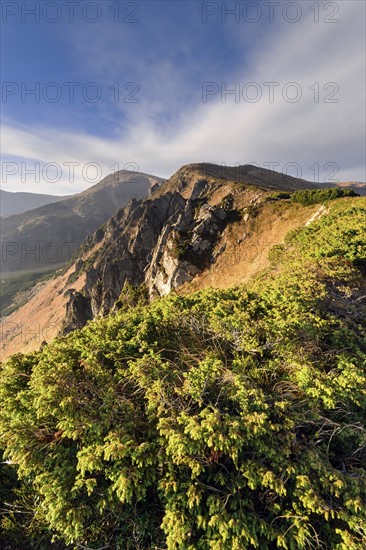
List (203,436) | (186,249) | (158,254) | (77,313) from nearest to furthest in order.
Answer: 1. (203,436)
2. (186,249)
3. (158,254)
4. (77,313)

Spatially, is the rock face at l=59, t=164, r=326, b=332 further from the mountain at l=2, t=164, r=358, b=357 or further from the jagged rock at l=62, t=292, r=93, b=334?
the mountain at l=2, t=164, r=358, b=357

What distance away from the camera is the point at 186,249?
4247cm

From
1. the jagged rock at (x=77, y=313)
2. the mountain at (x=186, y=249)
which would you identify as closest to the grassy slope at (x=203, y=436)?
the mountain at (x=186, y=249)

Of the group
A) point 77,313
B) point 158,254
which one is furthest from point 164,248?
point 77,313

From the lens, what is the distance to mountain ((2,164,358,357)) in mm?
37206

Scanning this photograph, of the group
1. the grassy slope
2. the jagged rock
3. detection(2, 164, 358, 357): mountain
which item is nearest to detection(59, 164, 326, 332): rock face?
the jagged rock

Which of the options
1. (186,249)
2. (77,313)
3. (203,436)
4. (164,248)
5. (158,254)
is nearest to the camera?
(203,436)

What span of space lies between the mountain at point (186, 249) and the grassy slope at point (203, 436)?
75.1 feet

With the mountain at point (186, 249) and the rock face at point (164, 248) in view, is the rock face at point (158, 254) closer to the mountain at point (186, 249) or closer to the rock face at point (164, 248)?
the rock face at point (164, 248)

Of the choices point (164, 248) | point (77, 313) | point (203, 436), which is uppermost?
point (164, 248)

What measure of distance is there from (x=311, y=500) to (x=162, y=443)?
3313 mm

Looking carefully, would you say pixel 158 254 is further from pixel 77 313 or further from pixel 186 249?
pixel 77 313

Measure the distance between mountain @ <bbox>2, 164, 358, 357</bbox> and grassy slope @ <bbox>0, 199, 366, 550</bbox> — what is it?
22898 millimetres

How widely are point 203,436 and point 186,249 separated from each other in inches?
1474
